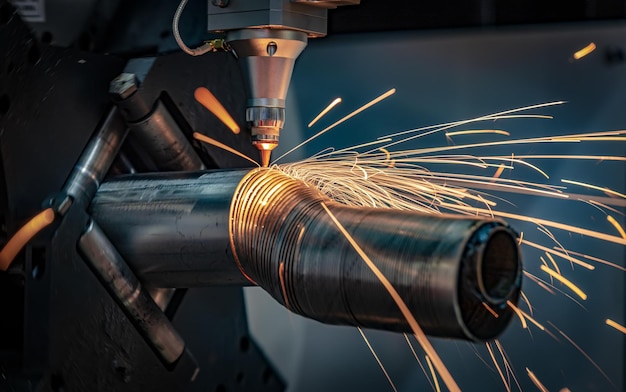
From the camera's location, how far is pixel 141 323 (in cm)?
170

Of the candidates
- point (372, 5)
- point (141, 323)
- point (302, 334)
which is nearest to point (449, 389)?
point (302, 334)

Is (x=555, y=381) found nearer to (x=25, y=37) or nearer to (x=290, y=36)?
(x=290, y=36)

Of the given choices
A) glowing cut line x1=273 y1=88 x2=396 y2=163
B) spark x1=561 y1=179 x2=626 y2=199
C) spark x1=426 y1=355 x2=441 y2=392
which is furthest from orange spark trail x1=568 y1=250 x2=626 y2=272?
glowing cut line x1=273 y1=88 x2=396 y2=163

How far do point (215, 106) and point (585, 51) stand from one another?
71 cm

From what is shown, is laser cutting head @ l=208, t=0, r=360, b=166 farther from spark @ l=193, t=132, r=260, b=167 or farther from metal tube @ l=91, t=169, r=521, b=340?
spark @ l=193, t=132, r=260, b=167

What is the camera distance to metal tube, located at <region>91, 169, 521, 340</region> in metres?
1.19

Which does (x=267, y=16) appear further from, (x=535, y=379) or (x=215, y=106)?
(x=535, y=379)

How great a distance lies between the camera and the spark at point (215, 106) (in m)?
1.84

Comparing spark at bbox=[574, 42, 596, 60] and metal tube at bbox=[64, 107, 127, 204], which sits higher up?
spark at bbox=[574, 42, 596, 60]

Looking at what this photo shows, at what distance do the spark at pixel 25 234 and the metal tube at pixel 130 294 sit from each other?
69 mm

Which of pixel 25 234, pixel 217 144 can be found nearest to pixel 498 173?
pixel 217 144

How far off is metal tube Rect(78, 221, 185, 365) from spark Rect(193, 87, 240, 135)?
359mm

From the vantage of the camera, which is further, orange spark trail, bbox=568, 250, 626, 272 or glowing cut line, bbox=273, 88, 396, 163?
glowing cut line, bbox=273, 88, 396, 163

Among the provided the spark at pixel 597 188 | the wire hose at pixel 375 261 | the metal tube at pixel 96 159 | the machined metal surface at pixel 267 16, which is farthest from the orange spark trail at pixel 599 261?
the metal tube at pixel 96 159
